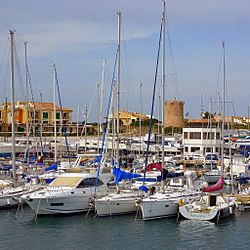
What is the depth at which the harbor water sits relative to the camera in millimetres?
20844

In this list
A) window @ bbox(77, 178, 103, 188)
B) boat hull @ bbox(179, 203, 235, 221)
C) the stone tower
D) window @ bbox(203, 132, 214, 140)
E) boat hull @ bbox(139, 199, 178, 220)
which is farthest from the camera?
the stone tower

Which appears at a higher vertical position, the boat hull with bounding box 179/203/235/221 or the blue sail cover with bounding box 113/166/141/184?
the blue sail cover with bounding box 113/166/141/184

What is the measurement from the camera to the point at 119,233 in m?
22.6

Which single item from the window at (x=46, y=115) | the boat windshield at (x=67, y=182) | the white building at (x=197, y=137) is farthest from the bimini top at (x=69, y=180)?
the window at (x=46, y=115)

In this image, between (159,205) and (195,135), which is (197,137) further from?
(159,205)

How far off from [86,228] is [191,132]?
126 feet

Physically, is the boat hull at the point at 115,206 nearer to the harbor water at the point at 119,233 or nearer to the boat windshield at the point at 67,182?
the harbor water at the point at 119,233

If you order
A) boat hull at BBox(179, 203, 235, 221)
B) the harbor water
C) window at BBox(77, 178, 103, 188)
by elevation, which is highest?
window at BBox(77, 178, 103, 188)

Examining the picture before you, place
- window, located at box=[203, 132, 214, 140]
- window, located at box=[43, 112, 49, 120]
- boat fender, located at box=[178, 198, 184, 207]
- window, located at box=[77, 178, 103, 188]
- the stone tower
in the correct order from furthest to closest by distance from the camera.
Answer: the stone tower
window, located at box=[43, 112, 49, 120]
window, located at box=[203, 132, 214, 140]
window, located at box=[77, 178, 103, 188]
boat fender, located at box=[178, 198, 184, 207]

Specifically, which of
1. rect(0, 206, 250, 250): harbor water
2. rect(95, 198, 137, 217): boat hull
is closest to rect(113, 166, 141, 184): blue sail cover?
rect(95, 198, 137, 217): boat hull

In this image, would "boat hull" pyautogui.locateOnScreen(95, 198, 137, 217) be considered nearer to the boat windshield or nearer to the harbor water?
the harbor water

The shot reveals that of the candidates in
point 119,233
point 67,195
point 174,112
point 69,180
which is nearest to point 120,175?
point 69,180

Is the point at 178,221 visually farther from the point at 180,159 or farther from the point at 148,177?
the point at 180,159

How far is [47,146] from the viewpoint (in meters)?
56.3
